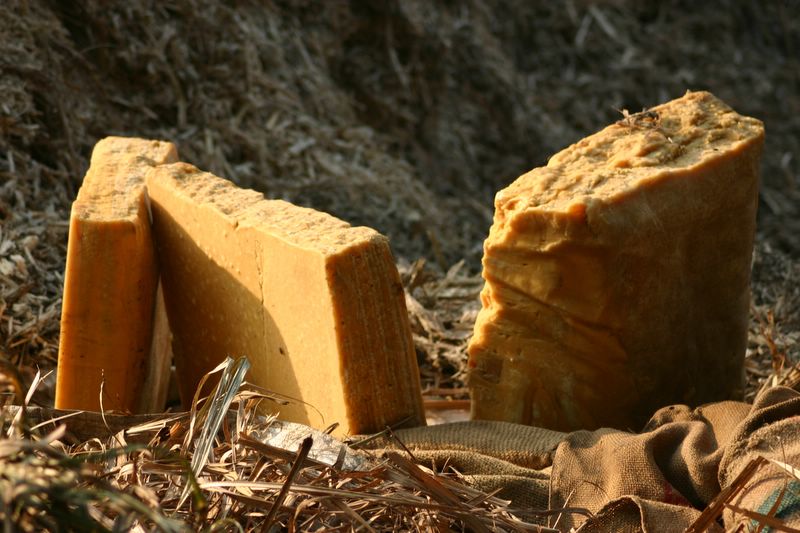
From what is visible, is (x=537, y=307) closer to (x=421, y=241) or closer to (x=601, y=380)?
(x=601, y=380)

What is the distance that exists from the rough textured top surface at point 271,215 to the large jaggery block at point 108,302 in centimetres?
15

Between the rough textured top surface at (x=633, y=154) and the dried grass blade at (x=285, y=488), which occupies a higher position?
the rough textured top surface at (x=633, y=154)

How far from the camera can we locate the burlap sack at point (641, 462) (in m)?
2.04

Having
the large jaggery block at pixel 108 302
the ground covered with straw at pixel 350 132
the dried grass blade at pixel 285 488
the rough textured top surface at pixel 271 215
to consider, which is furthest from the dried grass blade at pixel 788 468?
the large jaggery block at pixel 108 302

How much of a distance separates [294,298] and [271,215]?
0.26 meters

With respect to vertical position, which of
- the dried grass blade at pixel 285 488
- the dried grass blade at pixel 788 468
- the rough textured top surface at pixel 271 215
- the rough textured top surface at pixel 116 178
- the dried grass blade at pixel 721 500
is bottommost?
the dried grass blade at pixel 721 500

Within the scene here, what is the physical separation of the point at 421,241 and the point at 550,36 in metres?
2.65

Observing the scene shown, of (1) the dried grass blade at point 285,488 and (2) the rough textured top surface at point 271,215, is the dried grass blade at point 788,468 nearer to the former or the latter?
(1) the dried grass blade at point 285,488

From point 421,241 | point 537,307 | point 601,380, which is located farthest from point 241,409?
point 421,241

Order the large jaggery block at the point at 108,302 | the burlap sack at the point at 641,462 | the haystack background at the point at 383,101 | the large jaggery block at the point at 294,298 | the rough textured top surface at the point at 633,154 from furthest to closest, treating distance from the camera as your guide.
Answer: the haystack background at the point at 383,101
the large jaggery block at the point at 108,302
the rough textured top surface at the point at 633,154
the large jaggery block at the point at 294,298
the burlap sack at the point at 641,462

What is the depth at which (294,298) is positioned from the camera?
2.47 meters

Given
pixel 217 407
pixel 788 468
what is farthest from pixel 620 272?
pixel 217 407

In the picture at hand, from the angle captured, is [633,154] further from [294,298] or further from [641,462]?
[294,298]

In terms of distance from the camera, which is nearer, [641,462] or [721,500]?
[721,500]
